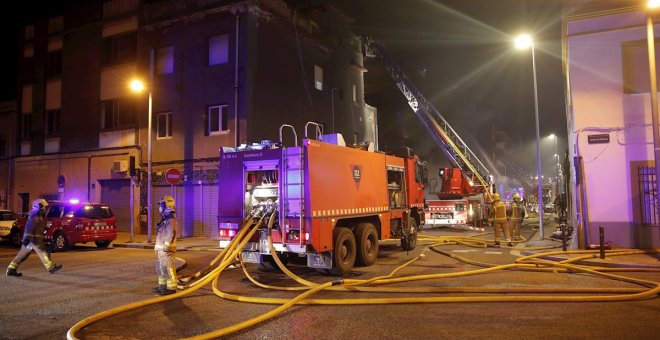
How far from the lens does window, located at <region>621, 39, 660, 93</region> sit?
43.1 ft

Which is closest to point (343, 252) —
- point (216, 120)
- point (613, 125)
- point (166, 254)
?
point (166, 254)

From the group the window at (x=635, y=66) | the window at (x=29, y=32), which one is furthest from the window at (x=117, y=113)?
the window at (x=635, y=66)

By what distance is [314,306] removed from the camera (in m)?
7.20

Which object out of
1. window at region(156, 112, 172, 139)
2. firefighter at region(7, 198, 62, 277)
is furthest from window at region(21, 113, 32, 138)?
firefighter at region(7, 198, 62, 277)

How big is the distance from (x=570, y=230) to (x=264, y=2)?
51.1 feet

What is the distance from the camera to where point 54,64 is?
2619cm

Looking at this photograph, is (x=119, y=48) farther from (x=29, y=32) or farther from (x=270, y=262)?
(x=270, y=262)

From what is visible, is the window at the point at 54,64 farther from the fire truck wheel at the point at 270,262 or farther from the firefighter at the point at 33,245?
the fire truck wheel at the point at 270,262

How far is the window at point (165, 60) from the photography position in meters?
21.9

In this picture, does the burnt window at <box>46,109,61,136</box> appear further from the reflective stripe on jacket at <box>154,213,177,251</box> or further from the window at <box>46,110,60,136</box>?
the reflective stripe on jacket at <box>154,213,177,251</box>

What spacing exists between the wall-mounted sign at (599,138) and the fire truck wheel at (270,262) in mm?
9489

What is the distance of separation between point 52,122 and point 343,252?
22.9 meters

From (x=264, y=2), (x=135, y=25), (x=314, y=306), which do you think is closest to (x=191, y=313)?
(x=314, y=306)

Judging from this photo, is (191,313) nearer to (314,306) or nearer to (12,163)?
(314,306)
